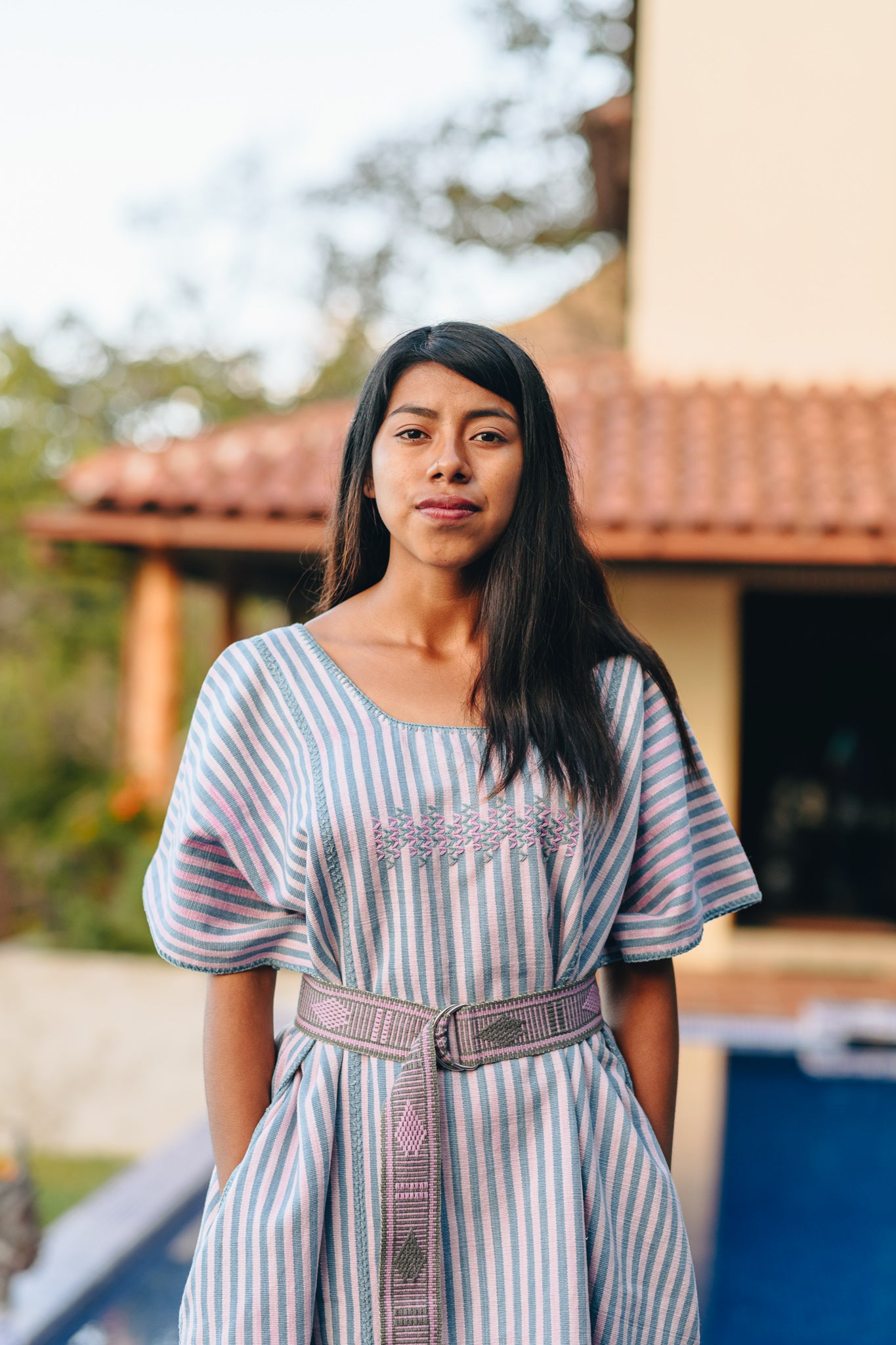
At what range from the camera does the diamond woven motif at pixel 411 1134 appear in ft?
4.20

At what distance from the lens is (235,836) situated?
4.42 ft

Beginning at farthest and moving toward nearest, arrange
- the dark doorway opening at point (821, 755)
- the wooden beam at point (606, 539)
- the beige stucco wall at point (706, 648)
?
1. the dark doorway opening at point (821, 755)
2. the beige stucco wall at point (706, 648)
3. the wooden beam at point (606, 539)

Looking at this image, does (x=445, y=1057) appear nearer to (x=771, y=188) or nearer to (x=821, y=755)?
(x=771, y=188)

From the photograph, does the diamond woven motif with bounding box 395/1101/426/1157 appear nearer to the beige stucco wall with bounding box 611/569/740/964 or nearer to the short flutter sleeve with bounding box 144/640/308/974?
the short flutter sleeve with bounding box 144/640/308/974

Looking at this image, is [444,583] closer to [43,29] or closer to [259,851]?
[259,851]

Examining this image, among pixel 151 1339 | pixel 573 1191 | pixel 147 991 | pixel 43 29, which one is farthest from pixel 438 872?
pixel 43 29

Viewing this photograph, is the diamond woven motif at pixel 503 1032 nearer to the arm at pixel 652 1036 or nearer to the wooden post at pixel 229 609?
the arm at pixel 652 1036

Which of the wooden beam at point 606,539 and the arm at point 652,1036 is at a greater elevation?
the wooden beam at point 606,539

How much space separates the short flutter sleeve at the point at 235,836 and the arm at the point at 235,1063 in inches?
1.0

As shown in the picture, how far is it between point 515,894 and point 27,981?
19.8 ft

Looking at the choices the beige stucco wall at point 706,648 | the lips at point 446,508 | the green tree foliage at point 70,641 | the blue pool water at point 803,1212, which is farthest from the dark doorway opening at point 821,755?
the lips at point 446,508

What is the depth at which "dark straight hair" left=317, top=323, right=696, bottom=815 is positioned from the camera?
135 cm

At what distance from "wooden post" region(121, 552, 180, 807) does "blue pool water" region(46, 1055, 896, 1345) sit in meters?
3.51

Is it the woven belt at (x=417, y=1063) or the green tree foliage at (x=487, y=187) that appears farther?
the green tree foliage at (x=487, y=187)
